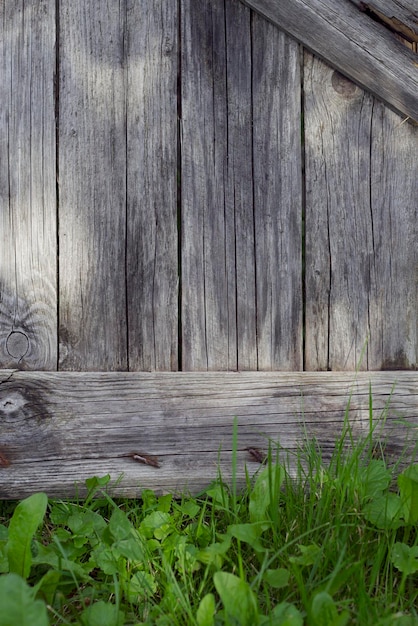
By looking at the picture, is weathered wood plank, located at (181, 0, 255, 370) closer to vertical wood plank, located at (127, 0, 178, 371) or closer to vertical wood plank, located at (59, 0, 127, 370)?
vertical wood plank, located at (127, 0, 178, 371)

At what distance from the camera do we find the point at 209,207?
6.45 feet

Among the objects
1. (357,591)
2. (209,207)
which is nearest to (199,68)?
(209,207)

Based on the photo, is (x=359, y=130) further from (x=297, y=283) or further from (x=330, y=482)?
(x=330, y=482)

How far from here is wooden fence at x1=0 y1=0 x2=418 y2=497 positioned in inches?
76.1

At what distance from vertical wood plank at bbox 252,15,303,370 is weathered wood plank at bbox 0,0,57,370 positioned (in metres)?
0.70

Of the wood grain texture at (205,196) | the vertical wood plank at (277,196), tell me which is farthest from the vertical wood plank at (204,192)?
the vertical wood plank at (277,196)

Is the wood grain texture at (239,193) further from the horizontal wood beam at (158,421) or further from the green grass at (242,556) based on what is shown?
the green grass at (242,556)

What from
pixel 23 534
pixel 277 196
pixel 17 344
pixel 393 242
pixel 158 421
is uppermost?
pixel 277 196

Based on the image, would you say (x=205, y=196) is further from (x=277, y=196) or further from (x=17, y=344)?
(x=17, y=344)

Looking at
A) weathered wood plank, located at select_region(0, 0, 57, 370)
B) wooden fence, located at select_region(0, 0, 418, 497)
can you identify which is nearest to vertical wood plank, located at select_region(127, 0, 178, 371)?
wooden fence, located at select_region(0, 0, 418, 497)

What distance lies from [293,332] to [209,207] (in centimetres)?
52

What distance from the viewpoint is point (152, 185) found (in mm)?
1957

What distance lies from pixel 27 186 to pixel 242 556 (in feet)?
4.51

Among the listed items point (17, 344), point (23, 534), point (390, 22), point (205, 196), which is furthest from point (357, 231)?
point (23, 534)
